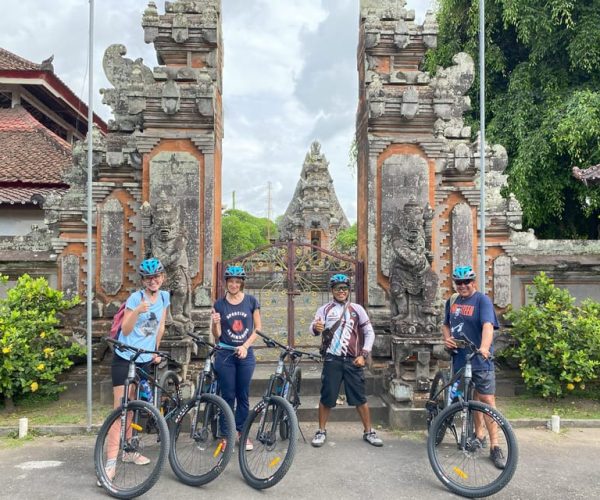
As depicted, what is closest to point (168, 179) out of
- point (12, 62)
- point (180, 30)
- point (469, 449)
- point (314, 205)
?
point (180, 30)

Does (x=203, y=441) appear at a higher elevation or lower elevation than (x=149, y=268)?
lower

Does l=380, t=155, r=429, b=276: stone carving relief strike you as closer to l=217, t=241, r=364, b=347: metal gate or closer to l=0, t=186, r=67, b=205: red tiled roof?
l=217, t=241, r=364, b=347: metal gate

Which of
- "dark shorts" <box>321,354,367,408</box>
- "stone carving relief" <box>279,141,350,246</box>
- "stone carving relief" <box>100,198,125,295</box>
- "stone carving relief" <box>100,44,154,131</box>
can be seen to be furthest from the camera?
"stone carving relief" <box>279,141,350,246</box>

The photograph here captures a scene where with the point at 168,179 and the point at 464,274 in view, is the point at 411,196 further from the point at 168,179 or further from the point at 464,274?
the point at 168,179

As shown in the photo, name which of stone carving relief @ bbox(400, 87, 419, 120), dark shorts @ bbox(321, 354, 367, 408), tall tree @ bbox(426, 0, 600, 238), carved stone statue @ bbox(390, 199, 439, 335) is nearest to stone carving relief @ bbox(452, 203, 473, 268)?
carved stone statue @ bbox(390, 199, 439, 335)

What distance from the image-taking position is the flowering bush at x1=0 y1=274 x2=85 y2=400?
21.1ft

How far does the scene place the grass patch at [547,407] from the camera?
653 centimetres

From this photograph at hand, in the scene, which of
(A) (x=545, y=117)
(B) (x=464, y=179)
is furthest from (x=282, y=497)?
(A) (x=545, y=117)

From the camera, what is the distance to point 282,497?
429 cm

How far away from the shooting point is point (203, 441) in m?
4.68

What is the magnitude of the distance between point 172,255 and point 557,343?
5102 millimetres

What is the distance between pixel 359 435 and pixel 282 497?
5.59ft

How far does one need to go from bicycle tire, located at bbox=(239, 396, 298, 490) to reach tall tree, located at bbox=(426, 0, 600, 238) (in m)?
11.3

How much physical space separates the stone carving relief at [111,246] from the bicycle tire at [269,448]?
144 inches
